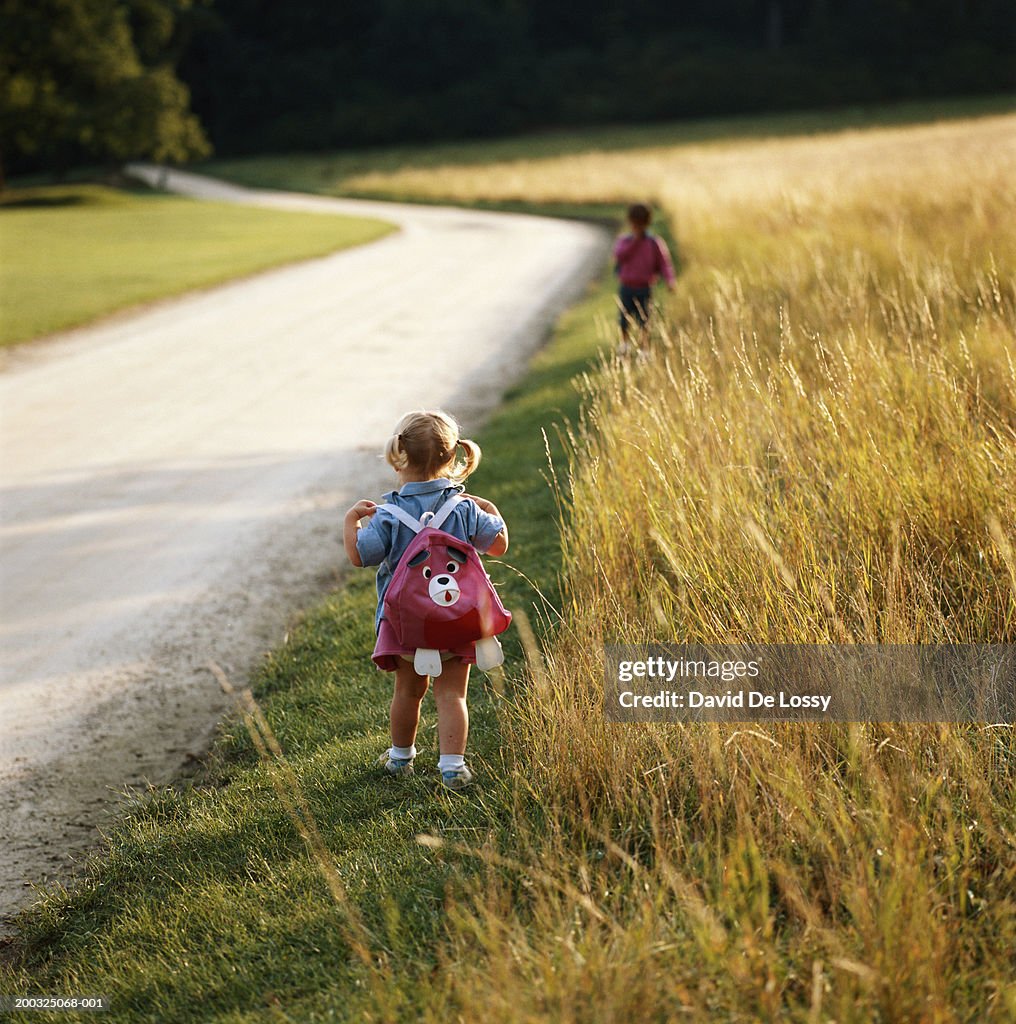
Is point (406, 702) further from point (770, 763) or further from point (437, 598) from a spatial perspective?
point (770, 763)

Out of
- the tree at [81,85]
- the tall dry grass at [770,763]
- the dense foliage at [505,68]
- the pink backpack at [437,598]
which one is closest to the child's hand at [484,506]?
the pink backpack at [437,598]

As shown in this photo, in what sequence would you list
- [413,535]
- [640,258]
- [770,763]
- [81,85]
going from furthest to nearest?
[81,85], [640,258], [413,535], [770,763]

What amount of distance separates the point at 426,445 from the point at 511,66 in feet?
312

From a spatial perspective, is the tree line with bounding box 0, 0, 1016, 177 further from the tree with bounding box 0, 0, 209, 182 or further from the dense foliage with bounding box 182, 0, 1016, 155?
the tree with bounding box 0, 0, 209, 182

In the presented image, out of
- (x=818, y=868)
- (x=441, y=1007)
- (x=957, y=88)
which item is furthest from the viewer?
(x=957, y=88)

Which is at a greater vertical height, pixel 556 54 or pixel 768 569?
pixel 556 54

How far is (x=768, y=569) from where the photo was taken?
13.6ft

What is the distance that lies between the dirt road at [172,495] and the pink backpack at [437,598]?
138 cm

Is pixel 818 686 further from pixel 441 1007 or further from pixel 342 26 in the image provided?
pixel 342 26

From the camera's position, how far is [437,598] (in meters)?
3.70

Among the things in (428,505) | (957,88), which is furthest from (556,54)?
(428,505)

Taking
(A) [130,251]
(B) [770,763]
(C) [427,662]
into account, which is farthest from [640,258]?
(A) [130,251]

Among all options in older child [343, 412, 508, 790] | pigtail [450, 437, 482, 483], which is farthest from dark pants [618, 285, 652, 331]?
older child [343, 412, 508, 790]

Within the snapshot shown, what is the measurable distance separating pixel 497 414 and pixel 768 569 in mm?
6079
